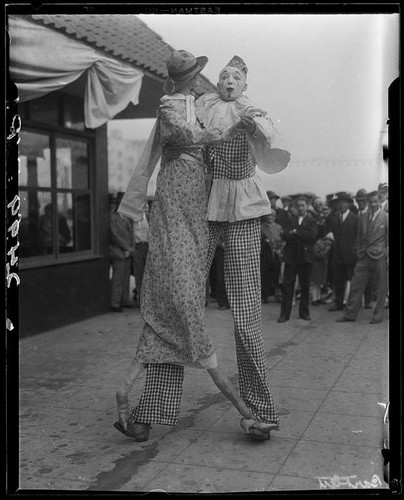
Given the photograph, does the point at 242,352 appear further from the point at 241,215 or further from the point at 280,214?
the point at 280,214

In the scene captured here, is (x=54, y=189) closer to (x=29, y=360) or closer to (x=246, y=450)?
(x=29, y=360)

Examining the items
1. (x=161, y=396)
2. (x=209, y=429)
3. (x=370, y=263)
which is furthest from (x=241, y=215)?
(x=370, y=263)

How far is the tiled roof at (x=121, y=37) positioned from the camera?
3.68 meters

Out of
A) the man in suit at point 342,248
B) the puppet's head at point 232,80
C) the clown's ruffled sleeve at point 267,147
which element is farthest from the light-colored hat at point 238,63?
the man in suit at point 342,248

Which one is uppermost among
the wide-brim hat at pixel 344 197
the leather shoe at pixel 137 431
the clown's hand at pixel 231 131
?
the clown's hand at pixel 231 131

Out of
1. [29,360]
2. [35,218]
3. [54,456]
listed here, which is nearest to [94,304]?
[35,218]

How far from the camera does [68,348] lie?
6102 mm

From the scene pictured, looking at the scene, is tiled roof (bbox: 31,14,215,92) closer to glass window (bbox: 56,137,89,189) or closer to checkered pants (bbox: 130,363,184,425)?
glass window (bbox: 56,137,89,189)

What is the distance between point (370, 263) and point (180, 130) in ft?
14.2

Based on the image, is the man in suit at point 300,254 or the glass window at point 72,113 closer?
the glass window at point 72,113

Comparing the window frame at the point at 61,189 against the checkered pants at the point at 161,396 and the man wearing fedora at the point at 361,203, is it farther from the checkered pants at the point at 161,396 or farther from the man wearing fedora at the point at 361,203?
the checkered pants at the point at 161,396

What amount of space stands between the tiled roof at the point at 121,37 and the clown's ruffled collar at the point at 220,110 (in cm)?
35

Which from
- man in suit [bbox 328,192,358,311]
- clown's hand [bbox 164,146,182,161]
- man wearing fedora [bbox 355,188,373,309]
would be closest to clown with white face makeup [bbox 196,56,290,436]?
clown's hand [bbox 164,146,182,161]
